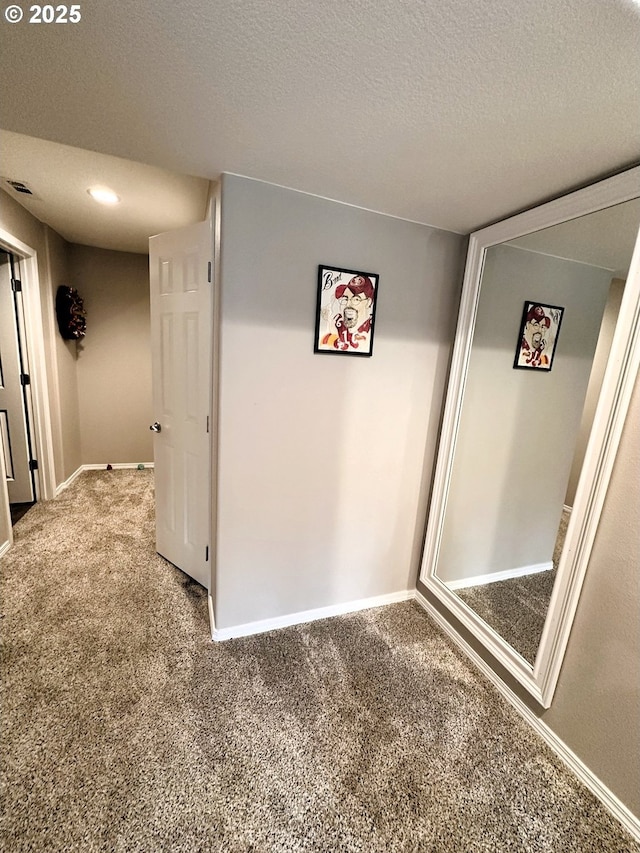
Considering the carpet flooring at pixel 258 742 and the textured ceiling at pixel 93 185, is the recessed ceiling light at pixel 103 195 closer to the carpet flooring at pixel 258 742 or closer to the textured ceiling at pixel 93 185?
the textured ceiling at pixel 93 185

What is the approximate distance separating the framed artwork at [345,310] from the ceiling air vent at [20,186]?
81.9 inches

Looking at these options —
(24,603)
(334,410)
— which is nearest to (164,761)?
(24,603)

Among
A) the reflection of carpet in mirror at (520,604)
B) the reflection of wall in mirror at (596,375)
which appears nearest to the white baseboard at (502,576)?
the reflection of carpet in mirror at (520,604)

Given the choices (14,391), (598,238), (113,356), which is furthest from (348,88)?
(113,356)

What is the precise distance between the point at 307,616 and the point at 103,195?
9.74ft

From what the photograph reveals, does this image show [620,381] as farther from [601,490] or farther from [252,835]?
[252,835]

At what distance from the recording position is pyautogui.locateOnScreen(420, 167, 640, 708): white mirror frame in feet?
4.04

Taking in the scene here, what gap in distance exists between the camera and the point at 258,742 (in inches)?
54.4

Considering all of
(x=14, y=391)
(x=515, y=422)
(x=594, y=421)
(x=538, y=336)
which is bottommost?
(x=14, y=391)

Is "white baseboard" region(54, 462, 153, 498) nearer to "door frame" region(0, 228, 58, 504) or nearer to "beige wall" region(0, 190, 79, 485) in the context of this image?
"beige wall" region(0, 190, 79, 485)

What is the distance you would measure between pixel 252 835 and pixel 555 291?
7.95 ft

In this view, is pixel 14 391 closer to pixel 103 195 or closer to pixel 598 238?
pixel 103 195

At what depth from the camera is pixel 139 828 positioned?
1.11m

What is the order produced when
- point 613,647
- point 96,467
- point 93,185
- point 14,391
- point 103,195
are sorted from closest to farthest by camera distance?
point 613,647, point 93,185, point 103,195, point 14,391, point 96,467
